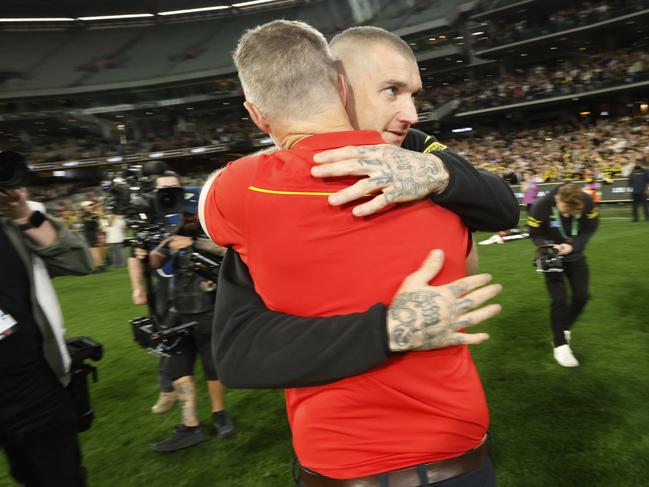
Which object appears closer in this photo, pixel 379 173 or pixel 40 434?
pixel 379 173

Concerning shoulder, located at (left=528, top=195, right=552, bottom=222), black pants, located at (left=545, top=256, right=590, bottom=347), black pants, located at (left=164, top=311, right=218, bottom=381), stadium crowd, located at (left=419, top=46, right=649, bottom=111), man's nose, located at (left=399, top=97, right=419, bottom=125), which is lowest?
black pants, located at (left=545, top=256, right=590, bottom=347)

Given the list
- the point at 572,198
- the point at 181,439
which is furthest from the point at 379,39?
the point at 572,198

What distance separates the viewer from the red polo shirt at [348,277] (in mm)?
953

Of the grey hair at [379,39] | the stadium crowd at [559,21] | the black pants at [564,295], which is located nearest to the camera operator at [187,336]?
the grey hair at [379,39]

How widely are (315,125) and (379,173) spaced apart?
0.21m

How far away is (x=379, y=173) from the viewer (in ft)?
3.15

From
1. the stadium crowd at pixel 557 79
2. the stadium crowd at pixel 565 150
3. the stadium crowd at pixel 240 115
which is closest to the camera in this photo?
the stadium crowd at pixel 565 150

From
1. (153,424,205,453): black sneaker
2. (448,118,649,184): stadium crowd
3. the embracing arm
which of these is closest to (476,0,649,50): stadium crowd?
(448,118,649,184): stadium crowd

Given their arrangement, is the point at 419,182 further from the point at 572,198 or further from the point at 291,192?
the point at 572,198

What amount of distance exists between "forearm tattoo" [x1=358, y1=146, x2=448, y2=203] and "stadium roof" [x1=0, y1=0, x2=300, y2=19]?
47114mm

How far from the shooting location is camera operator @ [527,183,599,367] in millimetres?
4414

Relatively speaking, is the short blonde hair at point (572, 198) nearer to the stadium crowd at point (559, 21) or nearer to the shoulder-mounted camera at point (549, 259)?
the shoulder-mounted camera at point (549, 259)

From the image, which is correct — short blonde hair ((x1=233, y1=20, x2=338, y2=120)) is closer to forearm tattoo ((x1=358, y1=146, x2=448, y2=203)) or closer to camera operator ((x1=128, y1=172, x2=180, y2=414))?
forearm tattoo ((x1=358, y1=146, x2=448, y2=203))

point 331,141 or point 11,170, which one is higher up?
point 11,170
